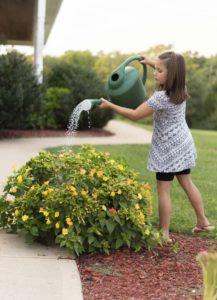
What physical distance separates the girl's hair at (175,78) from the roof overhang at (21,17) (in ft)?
29.7

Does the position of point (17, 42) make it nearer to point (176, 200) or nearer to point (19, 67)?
point (19, 67)

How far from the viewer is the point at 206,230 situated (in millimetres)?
4719

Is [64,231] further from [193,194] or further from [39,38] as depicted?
[39,38]

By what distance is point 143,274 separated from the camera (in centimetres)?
362

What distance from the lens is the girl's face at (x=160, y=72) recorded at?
4.14 metres

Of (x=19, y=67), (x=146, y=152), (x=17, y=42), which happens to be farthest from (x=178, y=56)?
(x=17, y=42)

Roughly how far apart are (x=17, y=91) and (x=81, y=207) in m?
8.18

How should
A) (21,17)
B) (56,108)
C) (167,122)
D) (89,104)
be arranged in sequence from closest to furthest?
1. (89,104)
2. (167,122)
3. (56,108)
4. (21,17)

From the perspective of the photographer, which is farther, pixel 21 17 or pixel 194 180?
pixel 21 17

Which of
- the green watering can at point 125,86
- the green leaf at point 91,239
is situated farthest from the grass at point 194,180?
the green leaf at point 91,239

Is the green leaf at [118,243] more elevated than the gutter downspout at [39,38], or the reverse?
the gutter downspout at [39,38]

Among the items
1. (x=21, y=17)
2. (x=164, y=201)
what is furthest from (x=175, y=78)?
(x=21, y=17)

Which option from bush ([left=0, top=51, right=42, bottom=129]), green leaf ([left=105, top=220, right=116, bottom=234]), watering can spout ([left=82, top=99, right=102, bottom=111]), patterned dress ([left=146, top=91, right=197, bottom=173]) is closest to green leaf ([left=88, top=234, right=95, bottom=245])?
green leaf ([left=105, top=220, right=116, bottom=234])

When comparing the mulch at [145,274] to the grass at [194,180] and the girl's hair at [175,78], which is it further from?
the girl's hair at [175,78]
